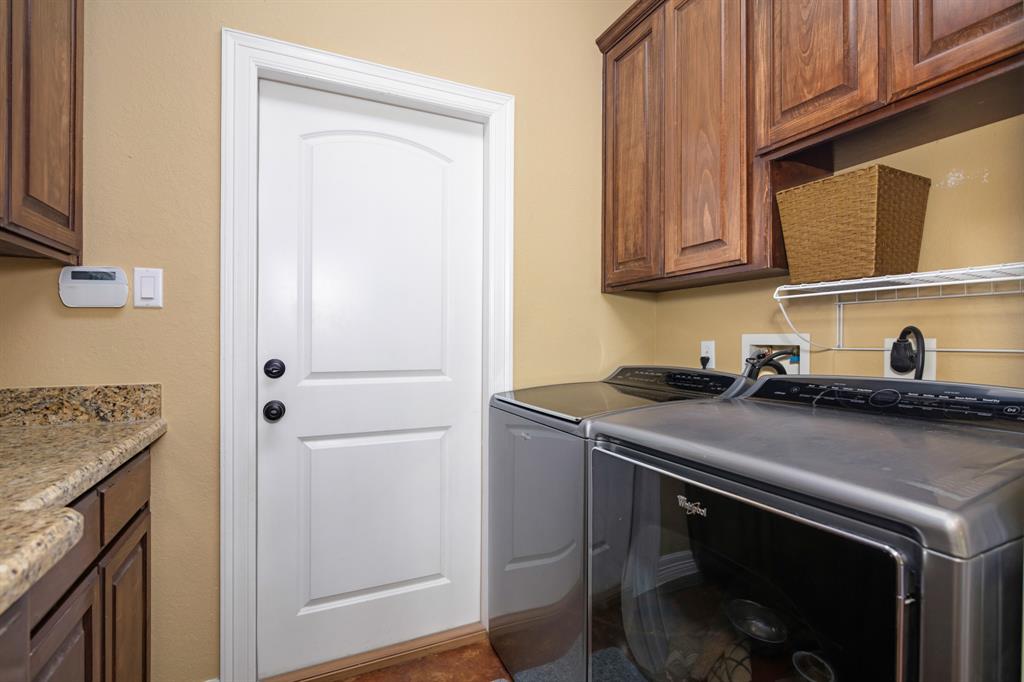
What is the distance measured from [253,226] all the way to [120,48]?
594 mm

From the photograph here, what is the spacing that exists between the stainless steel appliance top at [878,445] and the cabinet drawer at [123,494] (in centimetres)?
108

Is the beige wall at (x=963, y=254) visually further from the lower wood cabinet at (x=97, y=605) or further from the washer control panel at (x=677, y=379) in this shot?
the lower wood cabinet at (x=97, y=605)

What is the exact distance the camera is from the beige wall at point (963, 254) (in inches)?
42.5

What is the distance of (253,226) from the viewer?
148 centimetres

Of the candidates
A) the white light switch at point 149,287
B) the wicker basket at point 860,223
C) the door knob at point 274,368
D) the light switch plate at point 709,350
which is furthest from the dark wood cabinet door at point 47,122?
the light switch plate at point 709,350

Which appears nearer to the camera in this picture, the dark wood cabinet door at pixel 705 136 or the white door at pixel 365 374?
the dark wood cabinet door at pixel 705 136

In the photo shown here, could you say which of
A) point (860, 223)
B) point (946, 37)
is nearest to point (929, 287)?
point (860, 223)

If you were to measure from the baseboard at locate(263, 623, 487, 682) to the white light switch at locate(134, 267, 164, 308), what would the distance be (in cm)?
127

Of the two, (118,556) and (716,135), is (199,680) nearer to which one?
(118,556)

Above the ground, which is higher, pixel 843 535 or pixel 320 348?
pixel 320 348

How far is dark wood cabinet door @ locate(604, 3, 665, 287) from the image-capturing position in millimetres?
1705

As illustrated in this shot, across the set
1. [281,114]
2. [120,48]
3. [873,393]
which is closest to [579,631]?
[873,393]

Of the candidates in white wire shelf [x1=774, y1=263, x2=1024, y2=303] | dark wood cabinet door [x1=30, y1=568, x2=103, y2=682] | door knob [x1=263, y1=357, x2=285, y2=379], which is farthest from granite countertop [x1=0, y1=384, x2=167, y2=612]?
white wire shelf [x1=774, y1=263, x2=1024, y2=303]

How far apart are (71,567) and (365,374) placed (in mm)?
956
